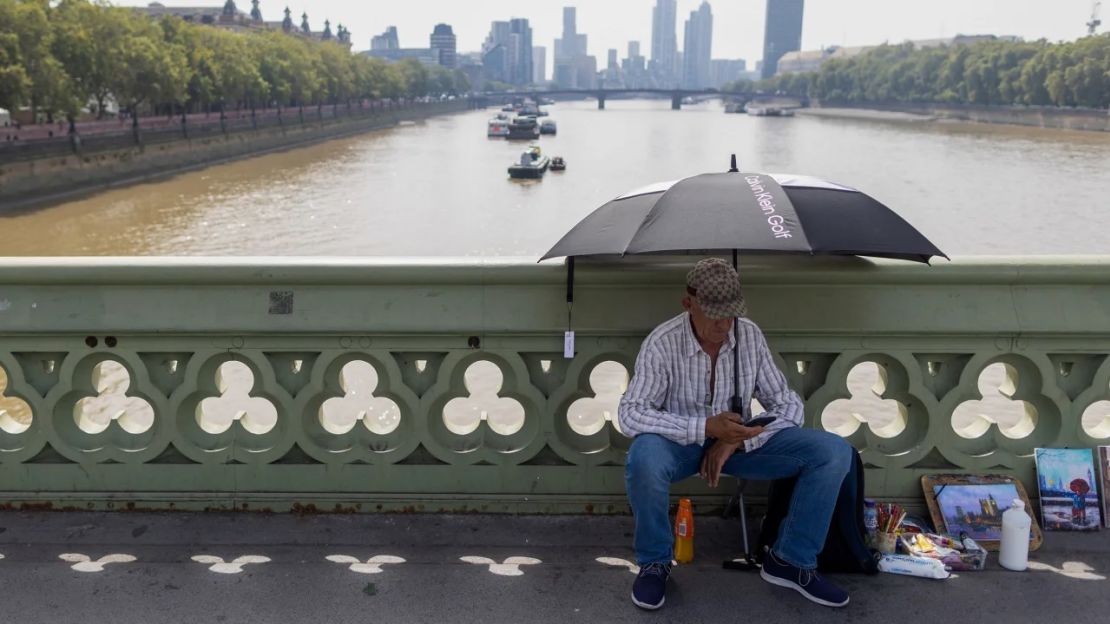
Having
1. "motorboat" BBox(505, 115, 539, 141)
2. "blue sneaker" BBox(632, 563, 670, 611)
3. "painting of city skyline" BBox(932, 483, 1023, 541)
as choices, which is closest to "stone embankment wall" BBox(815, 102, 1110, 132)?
"motorboat" BBox(505, 115, 539, 141)

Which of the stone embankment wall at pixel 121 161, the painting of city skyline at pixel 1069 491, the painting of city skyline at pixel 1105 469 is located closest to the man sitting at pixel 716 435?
the painting of city skyline at pixel 1069 491

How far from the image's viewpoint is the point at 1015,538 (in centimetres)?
378

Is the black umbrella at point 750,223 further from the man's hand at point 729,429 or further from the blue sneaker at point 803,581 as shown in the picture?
the blue sneaker at point 803,581

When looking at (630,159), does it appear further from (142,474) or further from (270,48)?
(142,474)

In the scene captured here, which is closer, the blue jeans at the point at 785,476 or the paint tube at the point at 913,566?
the blue jeans at the point at 785,476

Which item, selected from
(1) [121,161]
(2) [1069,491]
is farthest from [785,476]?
(1) [121,161]

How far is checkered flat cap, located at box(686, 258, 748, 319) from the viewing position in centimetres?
354

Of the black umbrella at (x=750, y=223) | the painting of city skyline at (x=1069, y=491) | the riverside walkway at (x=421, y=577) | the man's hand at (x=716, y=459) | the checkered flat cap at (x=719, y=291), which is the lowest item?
the riverside walkway at (x=421, y=577)

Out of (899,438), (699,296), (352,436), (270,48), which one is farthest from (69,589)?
(270,48)

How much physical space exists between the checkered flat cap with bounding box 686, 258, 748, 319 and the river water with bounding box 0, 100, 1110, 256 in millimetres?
27658

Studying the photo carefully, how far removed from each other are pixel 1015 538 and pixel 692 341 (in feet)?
4.50

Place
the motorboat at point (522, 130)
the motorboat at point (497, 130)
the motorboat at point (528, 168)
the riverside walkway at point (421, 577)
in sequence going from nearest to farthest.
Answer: the riverside walkway at point (421, 577) → the motorboat at point (528, 168) → the motorboat at point (522, 130) → the motorboat at point (497, 130)

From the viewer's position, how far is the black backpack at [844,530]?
375 centimetres

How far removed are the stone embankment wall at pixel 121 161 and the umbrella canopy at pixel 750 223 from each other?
38.1 meters
